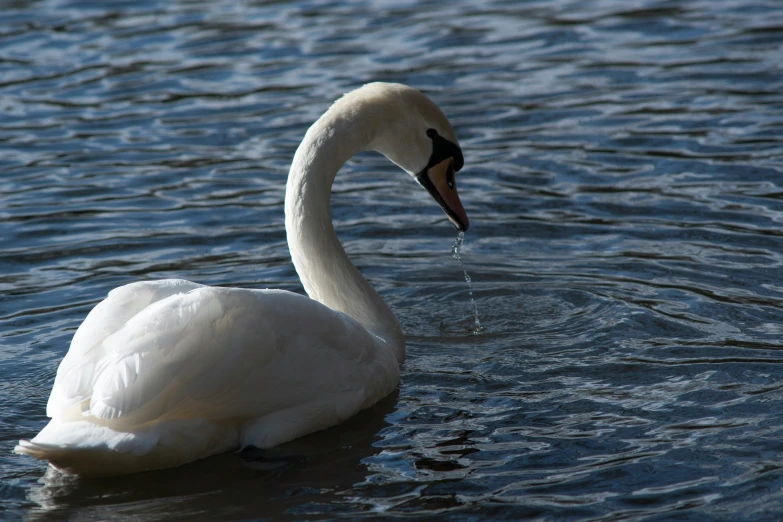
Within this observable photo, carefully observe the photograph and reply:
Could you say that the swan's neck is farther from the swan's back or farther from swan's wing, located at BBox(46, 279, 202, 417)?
swan's wing, located at BBox(46, 279, 202, 417)

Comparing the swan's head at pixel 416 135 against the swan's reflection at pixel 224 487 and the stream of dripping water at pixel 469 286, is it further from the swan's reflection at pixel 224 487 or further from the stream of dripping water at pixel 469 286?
the swan's reflection at pixel 224 487

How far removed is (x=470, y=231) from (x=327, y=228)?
91.7 inches

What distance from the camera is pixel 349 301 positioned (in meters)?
6.37

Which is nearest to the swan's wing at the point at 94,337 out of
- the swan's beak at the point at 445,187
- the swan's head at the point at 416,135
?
the swan's head at the point at 416,135

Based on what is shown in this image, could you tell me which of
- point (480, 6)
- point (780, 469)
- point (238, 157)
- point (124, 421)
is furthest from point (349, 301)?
point (480, 6)

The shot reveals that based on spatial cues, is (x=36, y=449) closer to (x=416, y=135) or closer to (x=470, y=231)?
(x=416, y=135)

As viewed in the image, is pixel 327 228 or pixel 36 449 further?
pixel 327 228

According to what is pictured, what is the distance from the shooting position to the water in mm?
4992

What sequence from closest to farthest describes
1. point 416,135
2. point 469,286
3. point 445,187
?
point 416,135
point 445,187
point 469,286

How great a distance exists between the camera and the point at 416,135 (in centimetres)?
656

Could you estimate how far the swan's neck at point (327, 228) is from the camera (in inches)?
246

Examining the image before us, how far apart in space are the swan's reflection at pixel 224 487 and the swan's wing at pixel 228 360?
21 cm

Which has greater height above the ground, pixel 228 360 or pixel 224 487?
pixel 228 360

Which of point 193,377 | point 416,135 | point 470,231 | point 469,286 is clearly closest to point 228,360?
point 193,377
